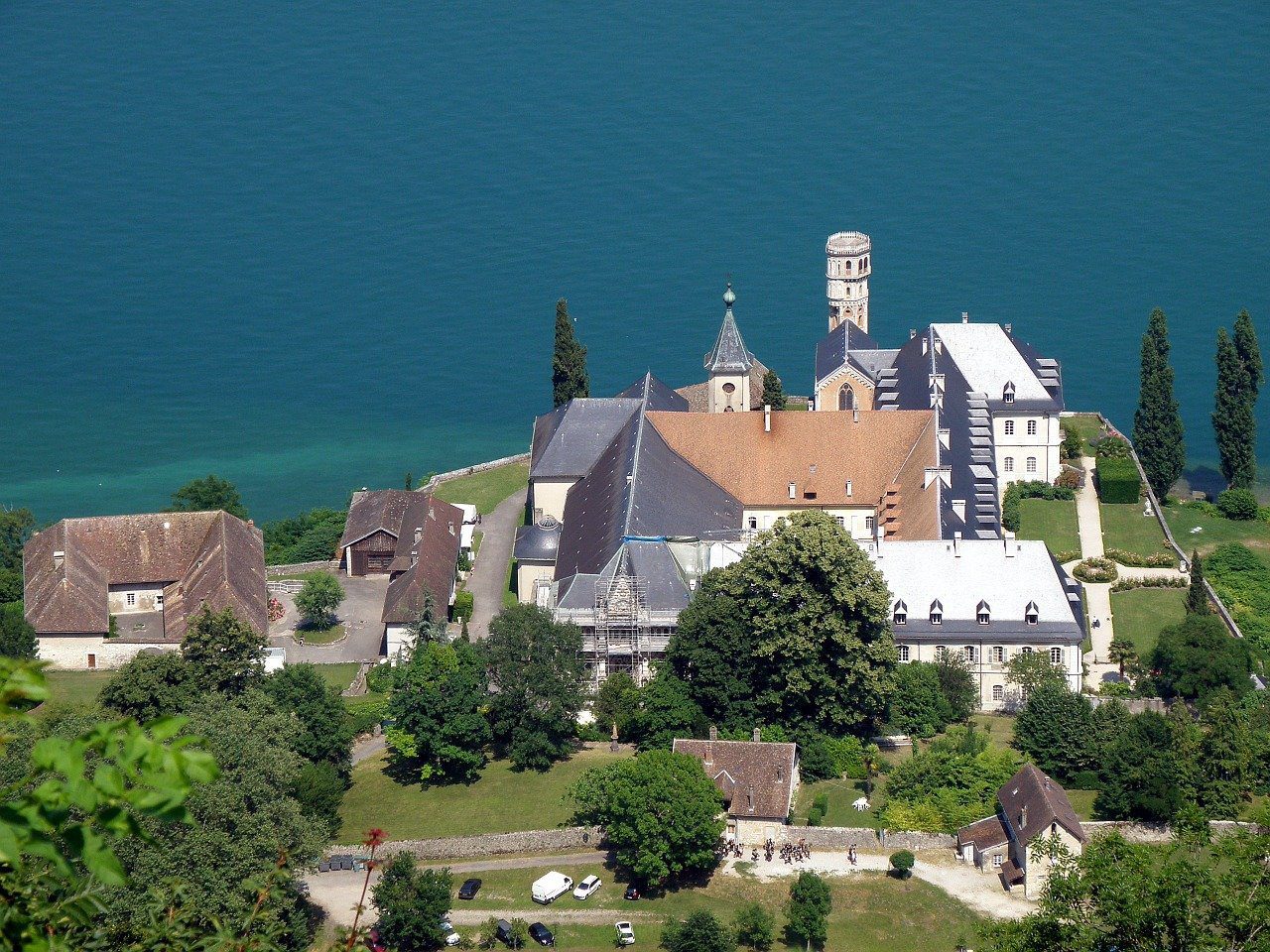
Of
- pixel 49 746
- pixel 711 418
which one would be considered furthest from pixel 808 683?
pixel 49 746

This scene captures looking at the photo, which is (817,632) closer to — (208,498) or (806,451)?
(806,451)

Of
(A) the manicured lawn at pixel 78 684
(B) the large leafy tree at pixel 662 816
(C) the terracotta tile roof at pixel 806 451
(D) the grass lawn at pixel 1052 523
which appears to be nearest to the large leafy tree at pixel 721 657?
(B) the large leafy tree at pixel 662 816

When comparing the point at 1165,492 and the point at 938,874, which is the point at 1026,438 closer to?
the point at 1165,492

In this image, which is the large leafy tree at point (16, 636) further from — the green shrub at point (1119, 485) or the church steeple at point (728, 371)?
the green shrub at point (1119, 485)

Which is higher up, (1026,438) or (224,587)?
(1026,438)

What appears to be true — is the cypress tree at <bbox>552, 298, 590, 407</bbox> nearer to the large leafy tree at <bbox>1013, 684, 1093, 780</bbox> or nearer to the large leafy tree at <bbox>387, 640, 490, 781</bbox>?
→ the large leafy tree at <bbox>387, 640, 490, 781</bbox>

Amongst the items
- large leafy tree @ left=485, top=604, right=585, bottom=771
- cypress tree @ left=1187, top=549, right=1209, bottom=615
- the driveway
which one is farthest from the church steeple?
large leafy tree @ left=485, top=604, right=585, bottom=771

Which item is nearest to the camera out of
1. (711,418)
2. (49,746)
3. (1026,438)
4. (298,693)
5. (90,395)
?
(49,746)
